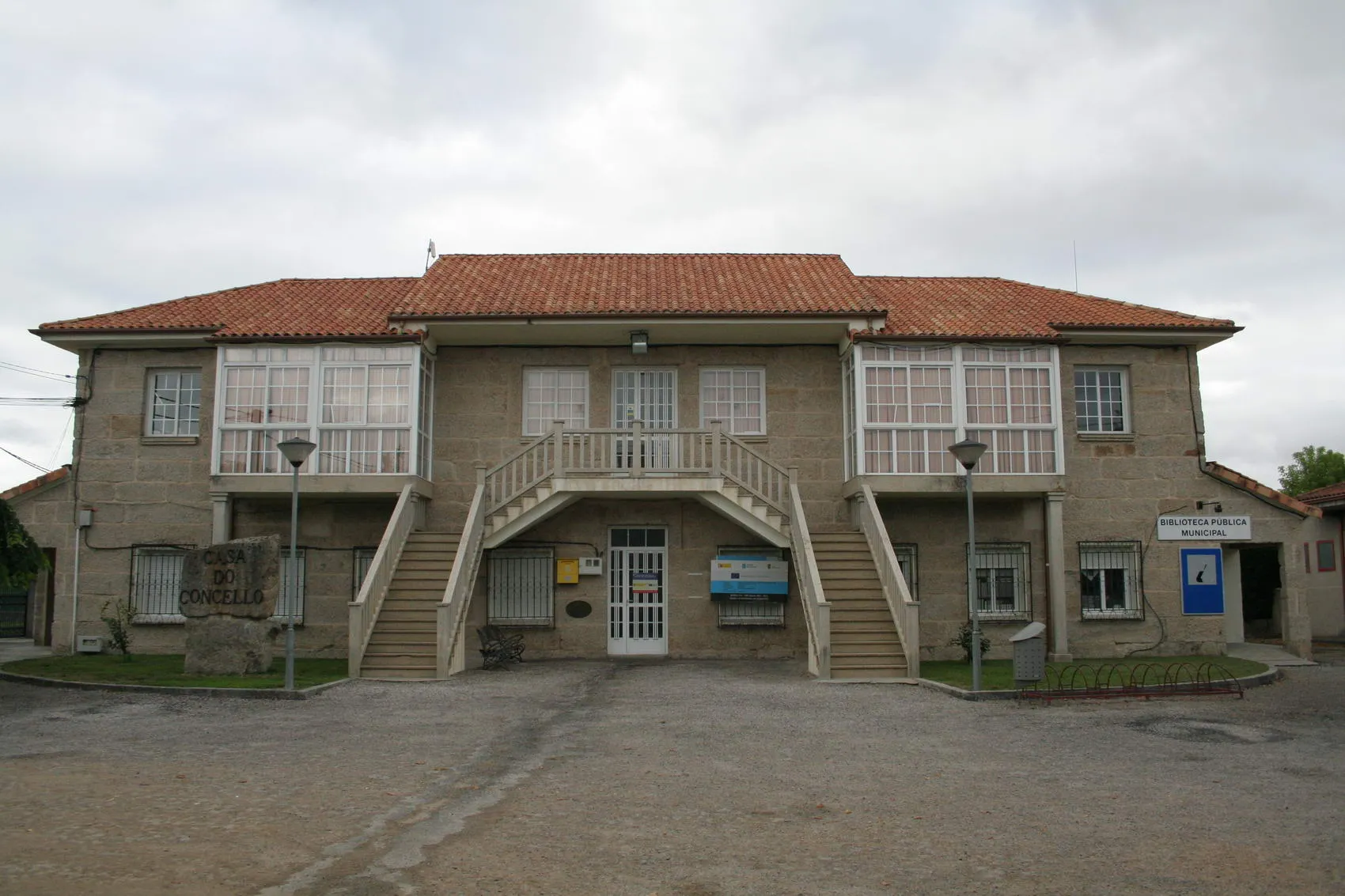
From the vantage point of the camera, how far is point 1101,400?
20172 mm

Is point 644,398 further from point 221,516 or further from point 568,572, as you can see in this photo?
point 221,516

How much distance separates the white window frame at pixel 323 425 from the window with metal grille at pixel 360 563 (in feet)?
5.67

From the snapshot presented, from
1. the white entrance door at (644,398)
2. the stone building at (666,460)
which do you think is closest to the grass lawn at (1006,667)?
the stone building at (666,460)

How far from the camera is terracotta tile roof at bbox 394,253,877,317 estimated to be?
1903 cm

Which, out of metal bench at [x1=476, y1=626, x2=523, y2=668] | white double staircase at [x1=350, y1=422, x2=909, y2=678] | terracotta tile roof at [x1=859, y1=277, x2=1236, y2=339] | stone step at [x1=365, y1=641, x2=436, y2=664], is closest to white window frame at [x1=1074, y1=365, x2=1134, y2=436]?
terracotta tile roof at [x1=859, y1=277, x2=1236, y2=339]

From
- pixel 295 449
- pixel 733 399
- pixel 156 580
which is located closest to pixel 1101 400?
pixel 733 399

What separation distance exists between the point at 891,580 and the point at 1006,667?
253cm

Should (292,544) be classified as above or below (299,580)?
above

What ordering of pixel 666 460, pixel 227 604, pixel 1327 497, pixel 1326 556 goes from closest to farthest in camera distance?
pixel 227 604, pixel 666 460, pixel 1326 556, pixel 1327 497

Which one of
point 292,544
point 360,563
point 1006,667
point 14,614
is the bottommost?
point 1006,667

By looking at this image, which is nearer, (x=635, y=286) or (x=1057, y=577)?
(x=1057, y=577)

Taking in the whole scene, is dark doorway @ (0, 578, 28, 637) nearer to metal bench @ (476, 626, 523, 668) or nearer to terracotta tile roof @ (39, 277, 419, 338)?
terracotta tile roof @ (39, 277, 419, 338)

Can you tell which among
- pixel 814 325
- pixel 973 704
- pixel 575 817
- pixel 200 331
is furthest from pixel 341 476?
pixel 575 817

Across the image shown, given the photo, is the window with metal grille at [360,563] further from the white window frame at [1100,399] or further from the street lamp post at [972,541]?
the white window frame at [1100,399]
